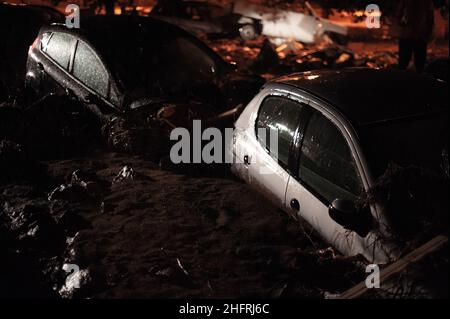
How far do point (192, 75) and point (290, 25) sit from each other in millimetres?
8244

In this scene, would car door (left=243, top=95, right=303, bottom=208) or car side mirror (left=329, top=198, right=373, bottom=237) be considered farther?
car door (left=243, top=95, right=303, bottom=208)

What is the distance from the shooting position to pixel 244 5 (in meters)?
14.6

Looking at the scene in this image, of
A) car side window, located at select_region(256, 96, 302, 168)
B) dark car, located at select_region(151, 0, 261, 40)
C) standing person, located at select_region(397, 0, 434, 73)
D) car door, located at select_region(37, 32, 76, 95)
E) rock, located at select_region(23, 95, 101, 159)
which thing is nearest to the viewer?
car side window, located at select_region(256, 96, 302, 168)

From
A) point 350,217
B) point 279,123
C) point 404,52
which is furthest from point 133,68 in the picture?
point 404,52

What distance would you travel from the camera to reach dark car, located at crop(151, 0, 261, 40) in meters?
14.1

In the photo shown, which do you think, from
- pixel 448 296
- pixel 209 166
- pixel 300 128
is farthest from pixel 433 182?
pixel 209 166

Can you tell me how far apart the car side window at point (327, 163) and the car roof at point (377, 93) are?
0.18 m

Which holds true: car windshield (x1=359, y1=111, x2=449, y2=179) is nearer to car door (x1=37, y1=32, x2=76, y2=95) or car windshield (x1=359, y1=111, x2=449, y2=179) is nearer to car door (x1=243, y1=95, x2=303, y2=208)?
car door (x1=243, y1=95, x2=303, y2=208)

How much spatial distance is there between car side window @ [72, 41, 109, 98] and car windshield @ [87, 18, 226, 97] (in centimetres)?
13

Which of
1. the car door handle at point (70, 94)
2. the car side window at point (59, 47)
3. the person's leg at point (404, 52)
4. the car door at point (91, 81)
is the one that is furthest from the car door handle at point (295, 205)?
the person's leg at point (404, 52)

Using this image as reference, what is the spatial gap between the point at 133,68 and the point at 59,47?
1.35 metres

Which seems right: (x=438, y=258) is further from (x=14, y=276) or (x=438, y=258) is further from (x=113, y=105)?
(x=113, y=105)

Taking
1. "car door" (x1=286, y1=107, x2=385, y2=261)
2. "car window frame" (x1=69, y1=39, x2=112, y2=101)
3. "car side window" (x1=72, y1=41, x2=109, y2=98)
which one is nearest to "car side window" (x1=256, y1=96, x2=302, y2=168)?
"car door" (x1=286, y1=107, x2=385, y2=261)

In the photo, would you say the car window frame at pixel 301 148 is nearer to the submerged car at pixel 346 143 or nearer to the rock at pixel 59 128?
the submerged car at pixel 346 143
